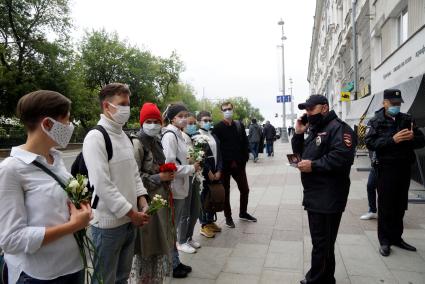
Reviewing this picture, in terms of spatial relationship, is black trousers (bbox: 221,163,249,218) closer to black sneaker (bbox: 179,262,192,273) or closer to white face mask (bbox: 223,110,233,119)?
white face mask (bbox: 223,110,233,119)

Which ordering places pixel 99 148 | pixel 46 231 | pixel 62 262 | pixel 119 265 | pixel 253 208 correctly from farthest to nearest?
pixel 253 208 → pixel 119 265 → pixel 99 148 → pixel 62 262 → pixel 46 231

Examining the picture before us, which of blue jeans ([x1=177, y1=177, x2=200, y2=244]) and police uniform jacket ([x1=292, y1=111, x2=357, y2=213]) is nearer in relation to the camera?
police uniform jacket ([x1=292, y1=111, x2=357, y2=213])

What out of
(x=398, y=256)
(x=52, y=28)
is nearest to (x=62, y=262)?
(x=398, y=256)

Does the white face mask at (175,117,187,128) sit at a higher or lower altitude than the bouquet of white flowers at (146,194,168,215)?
higher

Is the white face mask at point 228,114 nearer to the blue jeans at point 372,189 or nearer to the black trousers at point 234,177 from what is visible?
the black trousers at point 234,177

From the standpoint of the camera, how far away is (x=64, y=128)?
2.14 metres

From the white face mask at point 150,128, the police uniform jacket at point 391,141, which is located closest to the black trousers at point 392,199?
the police uniform jacket at point 391,141

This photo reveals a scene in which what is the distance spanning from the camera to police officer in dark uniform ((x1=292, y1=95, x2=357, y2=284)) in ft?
11.6

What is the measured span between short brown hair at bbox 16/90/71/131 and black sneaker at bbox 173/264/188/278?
2.76 meters

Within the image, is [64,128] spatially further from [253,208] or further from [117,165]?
[253,208]

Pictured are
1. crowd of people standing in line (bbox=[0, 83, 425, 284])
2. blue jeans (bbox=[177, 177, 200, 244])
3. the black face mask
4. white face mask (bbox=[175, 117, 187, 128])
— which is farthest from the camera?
blue jeans (bbox=[177, 177, 200, 244])

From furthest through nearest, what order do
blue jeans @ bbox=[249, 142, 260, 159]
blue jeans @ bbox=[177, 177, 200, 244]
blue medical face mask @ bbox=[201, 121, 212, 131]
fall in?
blue jeans @ bbox=[249, 142, 260, 159], blue medical face mask @ bbox=[201, 121, 212, 131], blue jeans @ bbox=[177, 177, 200, 244]

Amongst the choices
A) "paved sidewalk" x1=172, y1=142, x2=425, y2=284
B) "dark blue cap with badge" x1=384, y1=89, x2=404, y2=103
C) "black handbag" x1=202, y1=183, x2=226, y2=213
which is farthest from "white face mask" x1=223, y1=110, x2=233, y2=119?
"dark blue cap with badge" x1=384, y1=89, x2=404, y2=103

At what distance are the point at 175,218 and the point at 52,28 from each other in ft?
101
